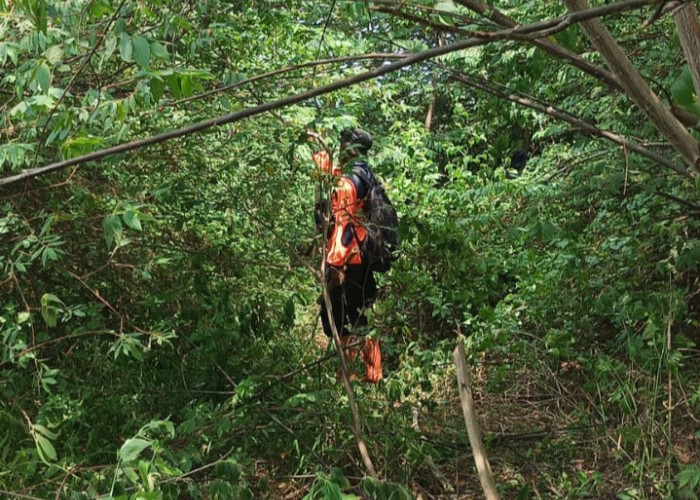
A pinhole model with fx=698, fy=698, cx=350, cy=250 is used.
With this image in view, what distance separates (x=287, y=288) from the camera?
466cm

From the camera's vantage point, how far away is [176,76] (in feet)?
6.55

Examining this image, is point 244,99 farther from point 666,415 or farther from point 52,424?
point 666,415

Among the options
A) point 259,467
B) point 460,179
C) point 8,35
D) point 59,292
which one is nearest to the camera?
point 8,35

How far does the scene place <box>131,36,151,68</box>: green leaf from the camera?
6.51ft

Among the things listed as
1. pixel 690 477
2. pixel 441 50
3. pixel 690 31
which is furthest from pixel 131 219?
pixel 690 477

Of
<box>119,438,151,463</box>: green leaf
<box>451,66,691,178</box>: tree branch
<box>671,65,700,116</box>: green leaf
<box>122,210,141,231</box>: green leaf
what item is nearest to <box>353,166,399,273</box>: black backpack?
<box>451,66,691,178</box>: tree branch

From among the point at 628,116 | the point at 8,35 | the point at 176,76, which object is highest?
the point at 176,76

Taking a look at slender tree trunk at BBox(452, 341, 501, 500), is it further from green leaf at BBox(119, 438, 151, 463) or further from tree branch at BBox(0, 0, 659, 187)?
tree branch at BBox(0, 0, 659, 187)

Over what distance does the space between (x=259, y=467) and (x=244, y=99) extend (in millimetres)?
1914

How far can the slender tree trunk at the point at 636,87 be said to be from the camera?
1792mm

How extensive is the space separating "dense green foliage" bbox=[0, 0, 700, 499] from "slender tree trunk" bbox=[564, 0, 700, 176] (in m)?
0.31

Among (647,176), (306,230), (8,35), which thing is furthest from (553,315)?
(8,35)

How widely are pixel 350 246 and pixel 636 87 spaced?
2599 millimetres

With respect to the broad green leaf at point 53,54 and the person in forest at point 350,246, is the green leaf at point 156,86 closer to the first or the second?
the broad green leaf at point 53,54
